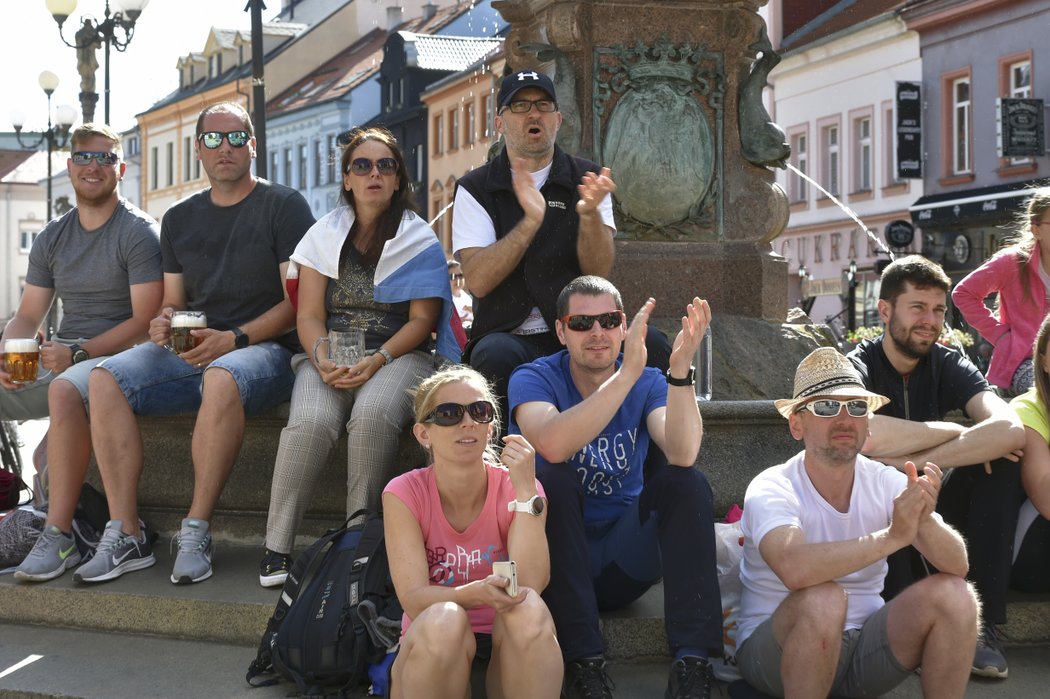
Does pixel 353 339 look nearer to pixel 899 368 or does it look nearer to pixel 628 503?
pixel 628 503

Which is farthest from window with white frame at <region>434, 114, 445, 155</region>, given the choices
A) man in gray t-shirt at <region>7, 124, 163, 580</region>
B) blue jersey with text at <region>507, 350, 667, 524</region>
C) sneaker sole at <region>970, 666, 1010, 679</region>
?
sneaker sole at <region>970, 666, 1010, 679</region>

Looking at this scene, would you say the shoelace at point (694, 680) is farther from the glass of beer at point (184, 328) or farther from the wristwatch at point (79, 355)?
the wristwatch at point (79, 355)

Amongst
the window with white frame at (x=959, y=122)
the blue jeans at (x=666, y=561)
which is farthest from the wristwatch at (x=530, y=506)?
the window with white frame at (x=959, y=122)

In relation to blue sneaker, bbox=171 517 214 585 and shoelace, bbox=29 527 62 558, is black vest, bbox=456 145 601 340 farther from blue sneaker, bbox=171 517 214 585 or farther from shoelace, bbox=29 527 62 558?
shoelace, bbox=29 527 62 558

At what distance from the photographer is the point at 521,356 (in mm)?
5949

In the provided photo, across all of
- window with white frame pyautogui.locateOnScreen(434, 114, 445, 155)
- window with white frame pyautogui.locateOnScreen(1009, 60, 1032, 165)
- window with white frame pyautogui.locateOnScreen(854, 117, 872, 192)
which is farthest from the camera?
window with white frame pyautogui.locateOnScreen(434, 114, 445, 155)

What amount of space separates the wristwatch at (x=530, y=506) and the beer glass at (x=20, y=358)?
2.72 m

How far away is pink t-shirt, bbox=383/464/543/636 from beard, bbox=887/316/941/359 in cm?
165

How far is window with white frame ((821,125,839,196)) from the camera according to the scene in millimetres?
38469

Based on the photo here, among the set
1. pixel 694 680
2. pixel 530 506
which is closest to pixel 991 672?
pixel 694 680

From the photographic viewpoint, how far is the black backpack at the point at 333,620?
16.3 feet

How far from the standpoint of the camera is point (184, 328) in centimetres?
631

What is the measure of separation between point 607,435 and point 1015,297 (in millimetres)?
2373

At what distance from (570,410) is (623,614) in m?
0.89
